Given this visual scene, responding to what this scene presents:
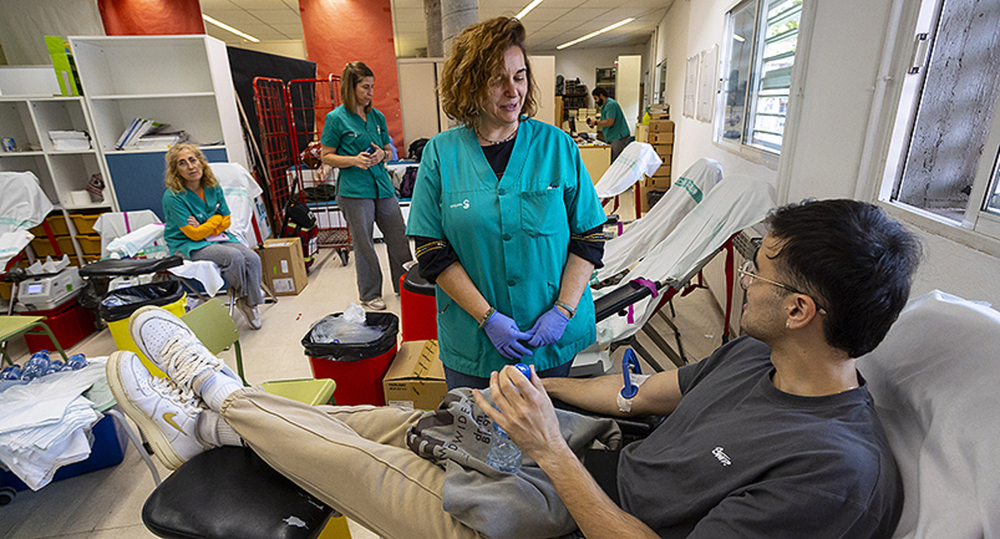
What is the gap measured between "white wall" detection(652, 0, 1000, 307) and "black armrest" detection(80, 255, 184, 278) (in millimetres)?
3181

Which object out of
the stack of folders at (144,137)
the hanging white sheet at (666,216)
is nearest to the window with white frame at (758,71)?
the hanging white sheet at (666,216)

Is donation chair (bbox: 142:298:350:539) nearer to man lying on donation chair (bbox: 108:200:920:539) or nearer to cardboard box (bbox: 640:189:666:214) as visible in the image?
man lying on donation chair (bbox: 108:200:920:539)

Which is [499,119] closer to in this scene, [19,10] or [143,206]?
[143,206]

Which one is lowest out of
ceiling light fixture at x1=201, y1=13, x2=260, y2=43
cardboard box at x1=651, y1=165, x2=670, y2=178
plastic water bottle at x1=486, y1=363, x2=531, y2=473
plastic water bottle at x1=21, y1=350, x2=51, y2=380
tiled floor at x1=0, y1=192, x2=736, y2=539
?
tiled floor at x1=0, y1=192, x2=736, y2=539

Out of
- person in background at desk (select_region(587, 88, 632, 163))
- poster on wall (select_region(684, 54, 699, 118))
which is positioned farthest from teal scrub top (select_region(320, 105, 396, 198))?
person in background at desk (select_region(587, 88, 632, 163))

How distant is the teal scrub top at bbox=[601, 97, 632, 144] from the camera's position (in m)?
7.28

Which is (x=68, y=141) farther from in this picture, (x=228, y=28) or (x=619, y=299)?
(x=228, y=28)

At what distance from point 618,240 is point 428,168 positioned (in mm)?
2014

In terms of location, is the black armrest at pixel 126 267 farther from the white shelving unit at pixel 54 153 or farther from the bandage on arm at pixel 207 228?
the white shelving unit at pixel 54 153

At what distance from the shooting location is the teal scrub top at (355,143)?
3.08 m

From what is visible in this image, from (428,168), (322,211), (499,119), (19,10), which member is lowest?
(322,211)

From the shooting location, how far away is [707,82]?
4.70m

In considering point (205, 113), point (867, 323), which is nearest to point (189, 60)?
point (205, 113)

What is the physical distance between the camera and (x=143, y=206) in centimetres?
380
